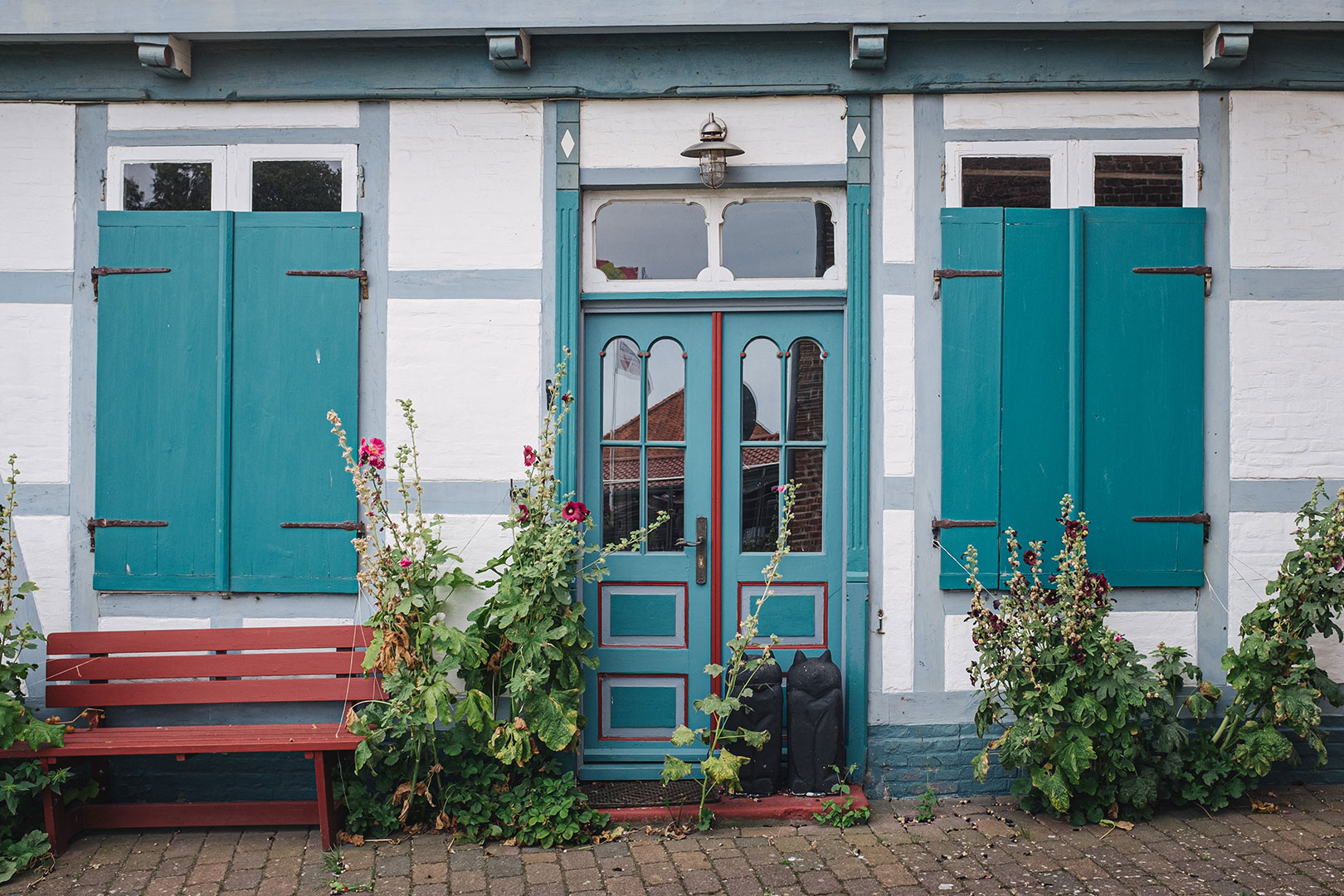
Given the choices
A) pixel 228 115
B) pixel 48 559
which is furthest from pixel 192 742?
pixel 228 115

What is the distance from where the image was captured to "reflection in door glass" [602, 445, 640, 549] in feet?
15.7

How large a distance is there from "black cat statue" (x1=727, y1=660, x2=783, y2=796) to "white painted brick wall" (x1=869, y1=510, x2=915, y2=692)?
55 centimetres

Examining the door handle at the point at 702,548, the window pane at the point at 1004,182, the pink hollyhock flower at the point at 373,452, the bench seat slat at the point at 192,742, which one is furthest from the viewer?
the door handle at the point at 702,548

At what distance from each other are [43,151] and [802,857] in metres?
4.91

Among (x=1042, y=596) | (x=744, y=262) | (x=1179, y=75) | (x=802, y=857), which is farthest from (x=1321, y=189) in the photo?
(x=802, y=857)

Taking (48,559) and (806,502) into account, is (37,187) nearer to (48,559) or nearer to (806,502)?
(48,559)

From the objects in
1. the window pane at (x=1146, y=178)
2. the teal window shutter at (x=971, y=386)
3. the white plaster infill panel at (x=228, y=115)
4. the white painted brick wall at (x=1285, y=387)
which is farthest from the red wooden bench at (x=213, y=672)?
the white painted brick wall at (x=1285, y=387)

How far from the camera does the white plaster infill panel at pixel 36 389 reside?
4.60 metres

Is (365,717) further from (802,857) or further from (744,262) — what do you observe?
(744,262)

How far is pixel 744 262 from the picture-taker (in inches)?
188

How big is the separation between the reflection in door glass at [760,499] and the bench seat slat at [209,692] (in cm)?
196

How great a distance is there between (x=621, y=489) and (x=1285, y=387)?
3.33m

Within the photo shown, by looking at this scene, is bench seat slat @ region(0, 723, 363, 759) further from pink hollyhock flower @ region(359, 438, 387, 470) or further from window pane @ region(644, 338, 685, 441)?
window pane @ region(644, 338, 685, 441)

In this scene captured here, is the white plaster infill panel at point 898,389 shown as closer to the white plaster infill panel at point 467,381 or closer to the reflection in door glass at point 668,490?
the reflection in door glass at point 668,490
